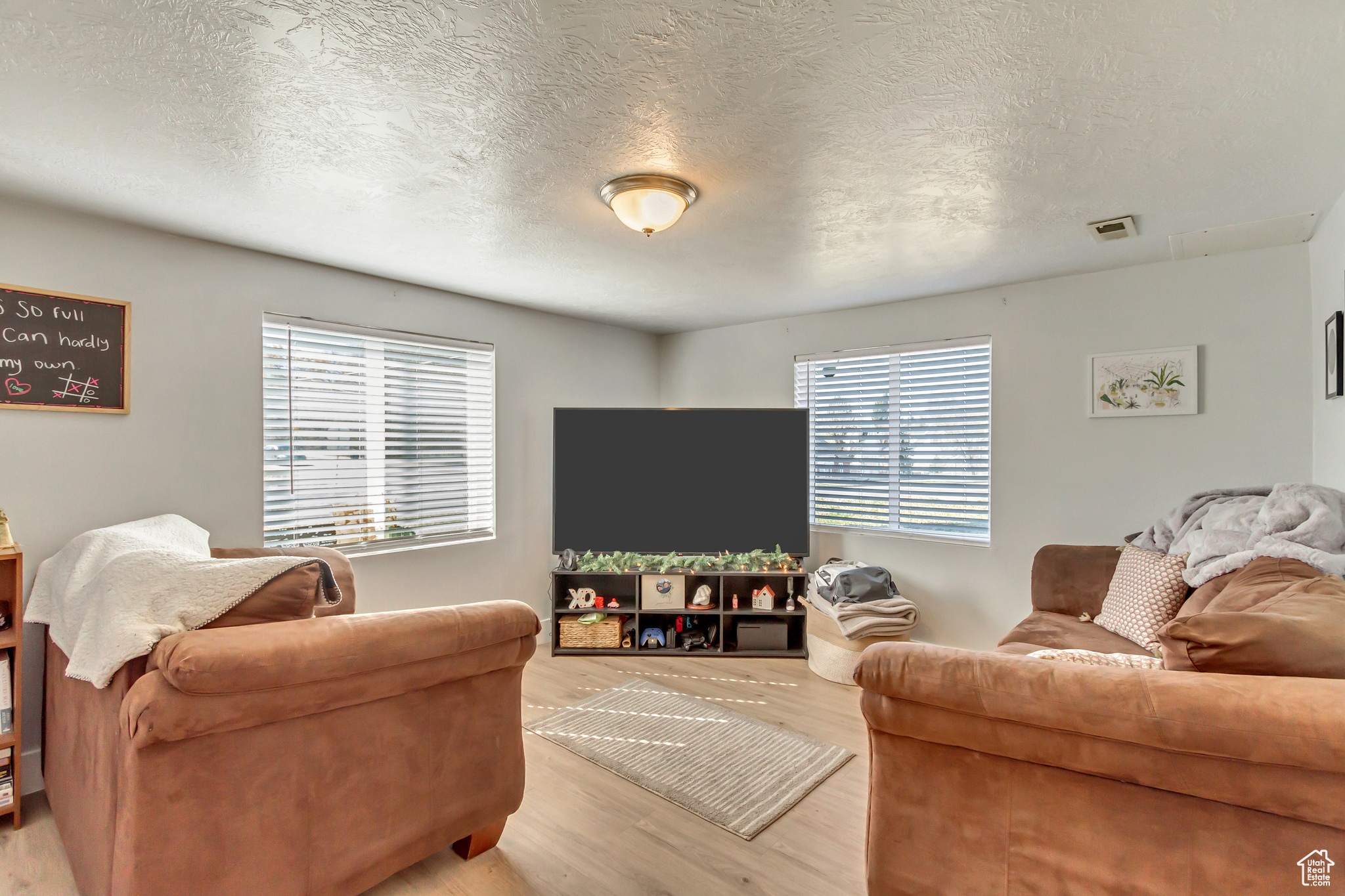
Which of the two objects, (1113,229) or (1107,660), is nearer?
(1107,660)

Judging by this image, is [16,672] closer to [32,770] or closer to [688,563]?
[32,770]

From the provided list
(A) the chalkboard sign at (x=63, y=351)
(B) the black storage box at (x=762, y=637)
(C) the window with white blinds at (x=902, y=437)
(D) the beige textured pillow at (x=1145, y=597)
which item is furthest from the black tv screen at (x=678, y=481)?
(A) the chalkboard sign at (x=63, y=351)

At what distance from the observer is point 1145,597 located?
2.58 metres

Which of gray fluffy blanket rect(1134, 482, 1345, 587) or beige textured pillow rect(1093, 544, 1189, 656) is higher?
gray fluffy blanket rect(1134, 482, 1345, 587)

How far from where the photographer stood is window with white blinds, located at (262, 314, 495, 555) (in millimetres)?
3299

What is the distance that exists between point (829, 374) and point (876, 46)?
3118 millimetres

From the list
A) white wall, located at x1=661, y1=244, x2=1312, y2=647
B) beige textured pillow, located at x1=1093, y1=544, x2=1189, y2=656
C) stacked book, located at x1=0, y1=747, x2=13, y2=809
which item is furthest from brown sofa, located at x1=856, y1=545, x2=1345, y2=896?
stacked book, located at x1=0, y1=747, x2=13, y2=809

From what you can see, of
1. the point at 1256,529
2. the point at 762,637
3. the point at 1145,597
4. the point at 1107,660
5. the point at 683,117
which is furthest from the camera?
the point at 762,637

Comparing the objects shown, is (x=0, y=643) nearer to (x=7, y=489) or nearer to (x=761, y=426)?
(x=7, y=489)

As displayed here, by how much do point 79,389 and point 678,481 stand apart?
3.00 metres

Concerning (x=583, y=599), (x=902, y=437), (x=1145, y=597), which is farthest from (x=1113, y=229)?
(x=583, y=599)

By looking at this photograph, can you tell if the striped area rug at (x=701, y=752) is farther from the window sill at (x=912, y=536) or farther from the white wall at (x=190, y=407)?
the window sill at (x=912, y=536)

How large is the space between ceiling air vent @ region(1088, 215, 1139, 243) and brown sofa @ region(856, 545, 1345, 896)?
6.77ft

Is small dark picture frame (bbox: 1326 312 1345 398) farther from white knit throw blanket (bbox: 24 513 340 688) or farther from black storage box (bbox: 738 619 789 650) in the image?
white knit throw blanket (bbox: 24 513 340 688)
